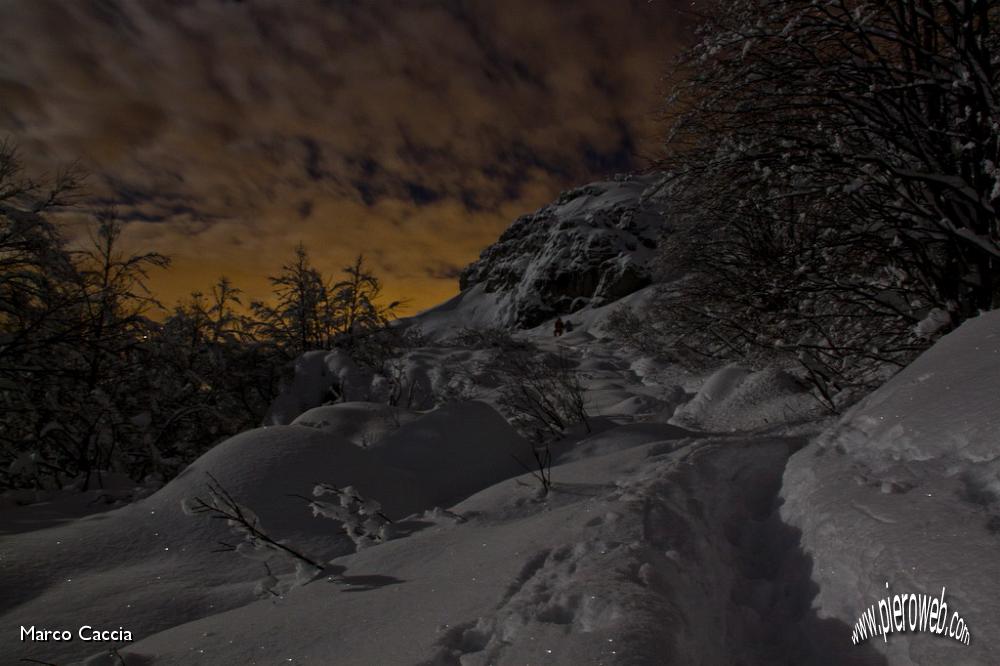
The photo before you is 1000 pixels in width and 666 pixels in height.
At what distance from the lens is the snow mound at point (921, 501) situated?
1322mm

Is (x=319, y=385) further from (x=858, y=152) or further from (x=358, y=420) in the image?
(x=858, y=152)

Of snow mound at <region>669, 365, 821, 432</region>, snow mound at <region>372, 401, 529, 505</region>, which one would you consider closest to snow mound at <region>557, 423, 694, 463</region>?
snow mound at <region>372, 401, 529, 505</region>

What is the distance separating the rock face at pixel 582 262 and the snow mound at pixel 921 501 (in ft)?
162

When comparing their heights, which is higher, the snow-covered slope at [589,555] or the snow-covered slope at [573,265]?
the snow-covered slope at [573,265]

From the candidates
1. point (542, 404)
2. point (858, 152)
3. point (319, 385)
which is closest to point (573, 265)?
point (319, 385)

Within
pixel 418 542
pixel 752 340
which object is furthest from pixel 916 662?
pixel 752 340

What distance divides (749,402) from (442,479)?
4483 mm

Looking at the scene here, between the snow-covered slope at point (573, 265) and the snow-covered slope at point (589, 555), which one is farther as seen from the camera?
the snow-covered slope at point (573, 265)

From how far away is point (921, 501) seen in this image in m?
1.73

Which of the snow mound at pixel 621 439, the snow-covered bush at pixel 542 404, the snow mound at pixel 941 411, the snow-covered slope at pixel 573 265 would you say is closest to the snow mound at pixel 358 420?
the snow-covered bush at pixel 542 404

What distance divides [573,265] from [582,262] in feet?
4.69

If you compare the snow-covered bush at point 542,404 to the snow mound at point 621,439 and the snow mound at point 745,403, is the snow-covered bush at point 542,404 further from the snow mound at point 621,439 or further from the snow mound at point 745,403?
the snow mound at point 745,403

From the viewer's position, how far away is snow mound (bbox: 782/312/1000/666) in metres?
1.32

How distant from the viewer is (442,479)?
4277 millimetres
